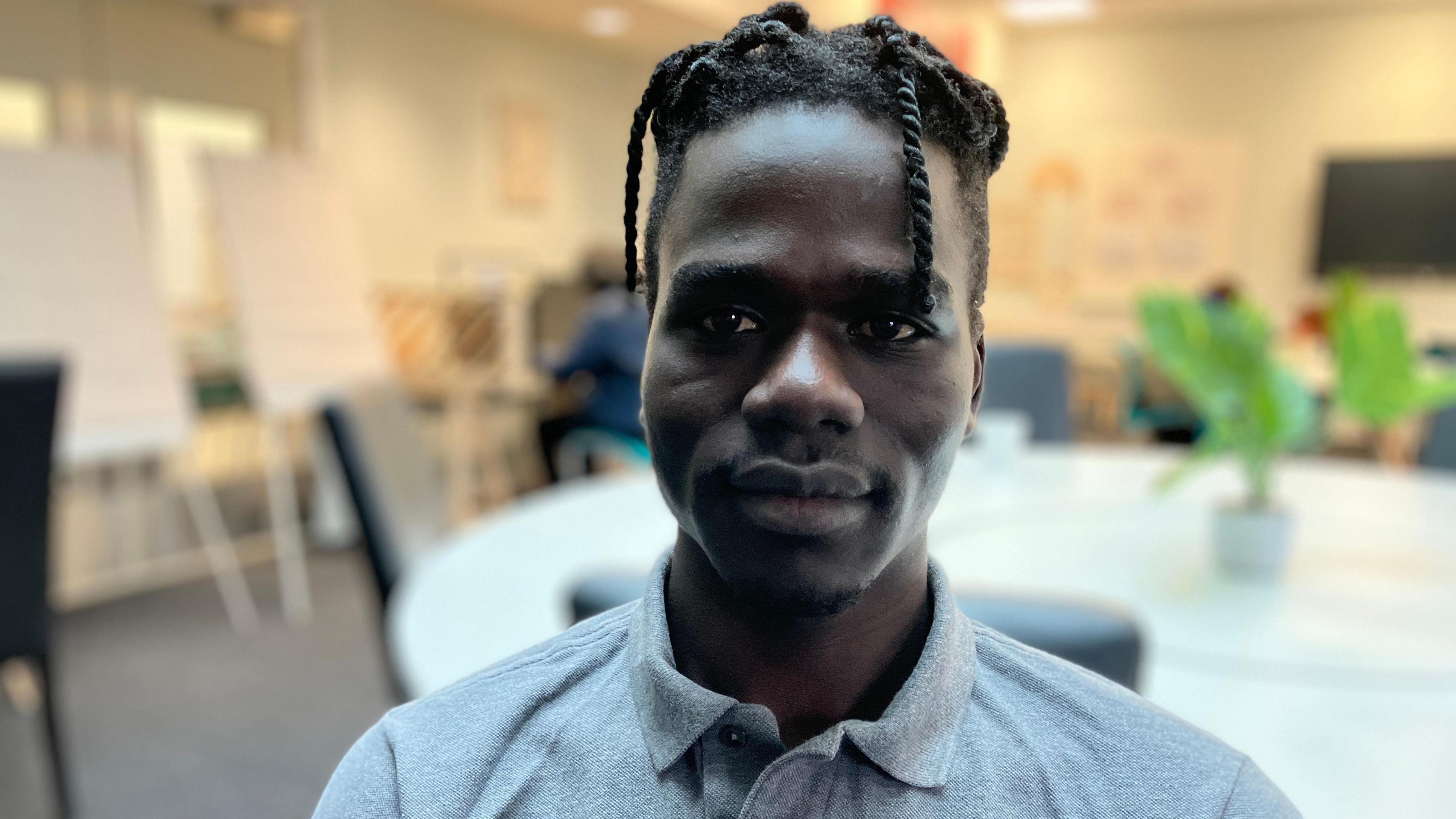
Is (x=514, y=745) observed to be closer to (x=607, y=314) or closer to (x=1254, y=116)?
(x=607, y=314)

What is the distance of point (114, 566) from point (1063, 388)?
3.33 metres

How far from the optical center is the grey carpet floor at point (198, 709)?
2.26 metres

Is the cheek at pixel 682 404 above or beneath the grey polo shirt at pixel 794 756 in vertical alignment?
above

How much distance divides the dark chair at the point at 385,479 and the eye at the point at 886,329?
4.36 ft

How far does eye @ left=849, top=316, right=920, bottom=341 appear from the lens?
319 mm

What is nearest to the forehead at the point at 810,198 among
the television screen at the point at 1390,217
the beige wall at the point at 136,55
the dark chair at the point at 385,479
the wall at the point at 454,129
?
the dark chair at the point at 385,479

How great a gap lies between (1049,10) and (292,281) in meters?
4.44

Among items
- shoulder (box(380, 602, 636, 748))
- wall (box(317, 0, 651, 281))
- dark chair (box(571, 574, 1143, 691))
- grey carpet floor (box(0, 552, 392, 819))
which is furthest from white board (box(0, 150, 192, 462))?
shoulder (box(380, 602, 636, 748))

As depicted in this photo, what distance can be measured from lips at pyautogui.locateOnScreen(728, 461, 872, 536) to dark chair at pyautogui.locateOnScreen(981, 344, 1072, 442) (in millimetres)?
2658

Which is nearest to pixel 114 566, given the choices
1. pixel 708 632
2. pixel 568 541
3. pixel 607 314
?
pixel 607 314

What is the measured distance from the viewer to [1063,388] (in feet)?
9.76

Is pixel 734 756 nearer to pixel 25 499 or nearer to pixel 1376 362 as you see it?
pixel 1376 362

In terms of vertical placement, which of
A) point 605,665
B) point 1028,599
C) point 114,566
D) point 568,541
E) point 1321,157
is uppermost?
point 1321,157

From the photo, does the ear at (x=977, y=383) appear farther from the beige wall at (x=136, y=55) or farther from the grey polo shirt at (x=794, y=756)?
the beige wall at (x=136, y=55)
